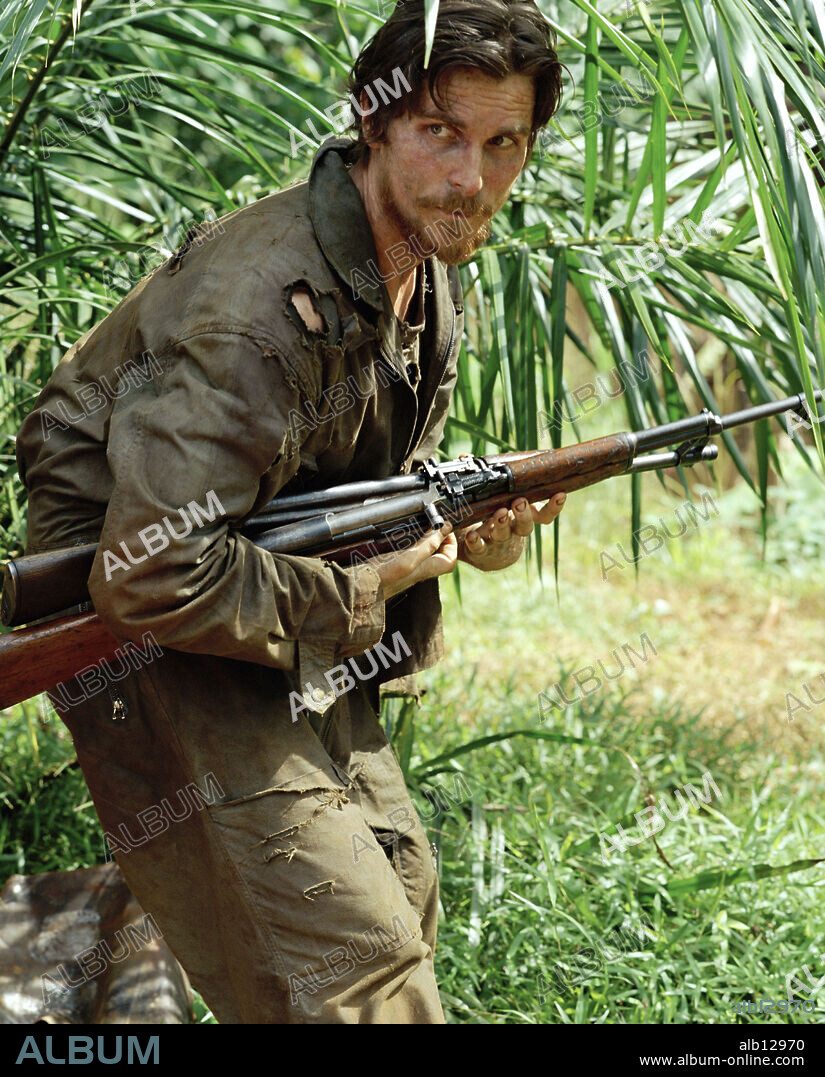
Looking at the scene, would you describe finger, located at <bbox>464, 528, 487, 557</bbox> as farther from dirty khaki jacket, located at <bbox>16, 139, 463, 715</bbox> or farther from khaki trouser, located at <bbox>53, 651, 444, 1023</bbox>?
khaki trouser, located at <bbox>53, 651, 444, 1023</bbox>

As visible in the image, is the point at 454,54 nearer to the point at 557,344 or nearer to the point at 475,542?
the point at 475,542

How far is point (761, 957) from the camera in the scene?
2809 millimetres

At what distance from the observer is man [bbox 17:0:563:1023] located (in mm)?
1697

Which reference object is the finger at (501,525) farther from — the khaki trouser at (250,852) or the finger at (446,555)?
the khaki trouser at (250,852)

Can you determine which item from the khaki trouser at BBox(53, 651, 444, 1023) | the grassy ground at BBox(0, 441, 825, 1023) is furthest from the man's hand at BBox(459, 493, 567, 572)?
the grassy ground at BBox(0, 441, 825, 1023)

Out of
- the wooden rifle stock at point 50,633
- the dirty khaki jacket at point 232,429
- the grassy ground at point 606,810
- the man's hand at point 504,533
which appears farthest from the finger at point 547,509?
the grassy ground at point 606,810

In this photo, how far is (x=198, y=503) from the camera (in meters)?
1.67

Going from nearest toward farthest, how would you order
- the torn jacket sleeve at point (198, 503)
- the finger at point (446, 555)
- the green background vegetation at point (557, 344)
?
the torn jacket sleeve at point (198, 503) < the finger at point (446, 555) < the green background vegetation at point (557, 344)

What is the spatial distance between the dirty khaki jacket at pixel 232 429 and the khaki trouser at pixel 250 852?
75mm

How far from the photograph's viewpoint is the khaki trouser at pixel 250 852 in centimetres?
185

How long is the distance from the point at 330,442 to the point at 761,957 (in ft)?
5.78

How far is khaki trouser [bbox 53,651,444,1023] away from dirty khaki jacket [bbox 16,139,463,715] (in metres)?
0.08

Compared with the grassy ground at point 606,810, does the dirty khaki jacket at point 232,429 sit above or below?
above

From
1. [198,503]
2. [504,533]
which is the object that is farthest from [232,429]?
[504,533]
